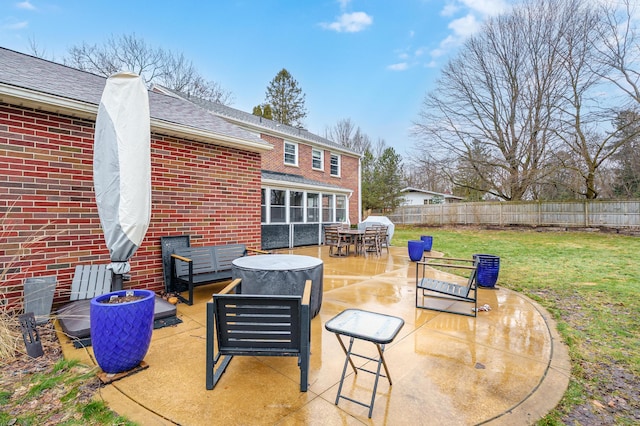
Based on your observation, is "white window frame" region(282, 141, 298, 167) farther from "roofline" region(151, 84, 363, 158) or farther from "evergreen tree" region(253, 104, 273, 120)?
"evergreen tree" region(253, 104, 273, 120)

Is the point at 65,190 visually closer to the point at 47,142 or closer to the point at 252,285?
the point at 47,142

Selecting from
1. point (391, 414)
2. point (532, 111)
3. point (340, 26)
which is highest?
point (340, 26)

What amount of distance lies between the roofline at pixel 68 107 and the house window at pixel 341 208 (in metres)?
9.25

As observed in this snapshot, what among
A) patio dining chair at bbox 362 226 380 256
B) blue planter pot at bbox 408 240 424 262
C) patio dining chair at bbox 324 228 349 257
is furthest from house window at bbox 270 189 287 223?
blue planter pot at bbox 408 240 424 262

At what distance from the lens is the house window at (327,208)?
537 inches

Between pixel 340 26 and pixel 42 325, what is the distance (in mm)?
16861

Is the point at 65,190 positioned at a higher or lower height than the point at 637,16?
lower

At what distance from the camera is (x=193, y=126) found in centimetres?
551

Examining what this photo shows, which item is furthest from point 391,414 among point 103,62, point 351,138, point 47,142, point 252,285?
point 351,138

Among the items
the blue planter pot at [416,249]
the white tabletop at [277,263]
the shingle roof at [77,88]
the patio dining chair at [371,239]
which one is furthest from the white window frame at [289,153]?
the white tabletop at [277,263]

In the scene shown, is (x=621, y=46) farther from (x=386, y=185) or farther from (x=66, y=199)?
(x=66, y=199)

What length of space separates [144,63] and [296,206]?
16.8 metres

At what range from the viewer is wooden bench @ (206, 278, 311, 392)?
236 centimetres

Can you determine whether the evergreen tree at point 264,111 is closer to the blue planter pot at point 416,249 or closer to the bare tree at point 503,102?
the bare tree at point 503,102
